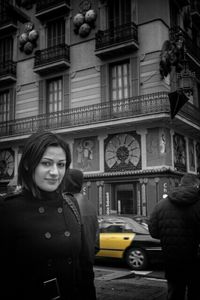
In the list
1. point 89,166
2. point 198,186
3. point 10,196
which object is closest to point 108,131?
point 89,166

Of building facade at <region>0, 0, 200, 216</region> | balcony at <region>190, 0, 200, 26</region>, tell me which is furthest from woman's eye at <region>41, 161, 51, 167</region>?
balcony at <region>190, 0, 200, 26</region>

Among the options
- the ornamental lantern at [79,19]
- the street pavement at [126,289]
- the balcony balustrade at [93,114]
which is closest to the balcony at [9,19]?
the ornamental lantern at [79,19]

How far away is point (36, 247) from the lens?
2.00 meters

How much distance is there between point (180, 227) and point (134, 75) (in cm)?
1456

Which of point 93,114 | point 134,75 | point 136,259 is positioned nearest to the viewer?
point 136,259

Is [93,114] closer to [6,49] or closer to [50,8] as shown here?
[50,8]

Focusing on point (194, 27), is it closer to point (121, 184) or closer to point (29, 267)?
point (121, 184)

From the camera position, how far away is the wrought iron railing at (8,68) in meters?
22.0

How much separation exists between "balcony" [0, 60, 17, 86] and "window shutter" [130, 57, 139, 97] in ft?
25.7

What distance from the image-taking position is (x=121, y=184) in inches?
704

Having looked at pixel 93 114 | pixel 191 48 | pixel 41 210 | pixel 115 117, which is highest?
pixel 191 48

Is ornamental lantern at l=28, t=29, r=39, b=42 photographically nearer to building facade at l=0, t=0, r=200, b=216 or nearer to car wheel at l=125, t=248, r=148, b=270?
building facade at l=0, t=0, r=200, b=216

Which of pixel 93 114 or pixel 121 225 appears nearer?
pixel 121 225

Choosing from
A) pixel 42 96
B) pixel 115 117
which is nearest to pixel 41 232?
pixel 115 117
